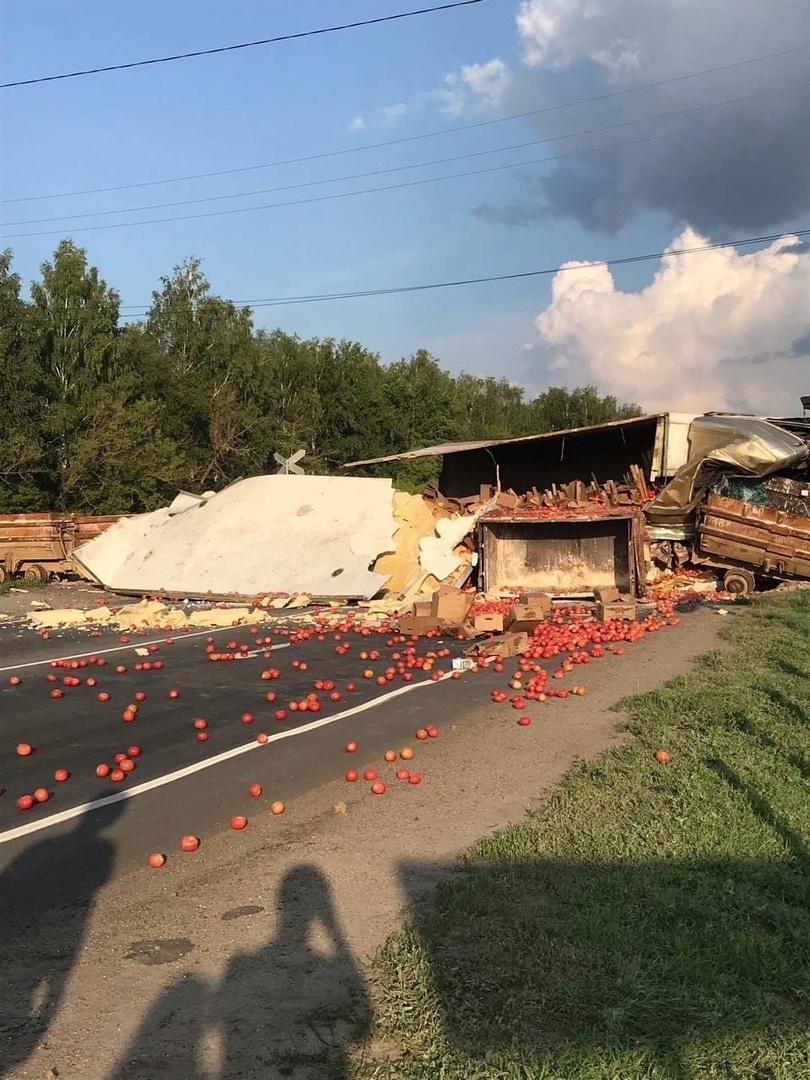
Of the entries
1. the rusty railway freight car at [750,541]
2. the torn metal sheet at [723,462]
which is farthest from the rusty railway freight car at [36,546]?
the rusty railway freight car at [750,541]

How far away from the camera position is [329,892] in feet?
14.8

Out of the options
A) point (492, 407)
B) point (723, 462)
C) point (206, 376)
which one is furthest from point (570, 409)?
point (723, 462)

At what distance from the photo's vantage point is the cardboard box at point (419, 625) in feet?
44.0

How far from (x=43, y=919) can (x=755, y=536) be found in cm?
1583

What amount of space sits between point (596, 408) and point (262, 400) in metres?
43.8

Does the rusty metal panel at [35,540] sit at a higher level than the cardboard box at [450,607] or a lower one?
higher

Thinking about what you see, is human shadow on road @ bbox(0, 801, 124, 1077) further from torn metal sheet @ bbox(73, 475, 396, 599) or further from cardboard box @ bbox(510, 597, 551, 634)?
torn metal sheet @ bbox(73, 475, 396, 599)

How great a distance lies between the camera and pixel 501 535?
1841cm

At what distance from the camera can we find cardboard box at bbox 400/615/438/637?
1341 centimetres

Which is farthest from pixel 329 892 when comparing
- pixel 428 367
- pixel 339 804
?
pixel 428 367

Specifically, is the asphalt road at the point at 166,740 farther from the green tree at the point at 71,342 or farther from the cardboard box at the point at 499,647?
the green tree at the point at 71,342

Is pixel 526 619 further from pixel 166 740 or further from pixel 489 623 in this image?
pixel 166 740

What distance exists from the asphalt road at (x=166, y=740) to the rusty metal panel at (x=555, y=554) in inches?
217

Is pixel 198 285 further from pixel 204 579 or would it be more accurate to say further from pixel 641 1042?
pixel 641 1042
